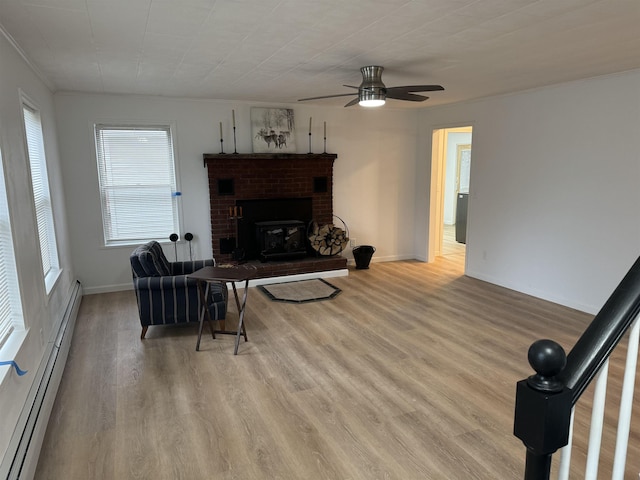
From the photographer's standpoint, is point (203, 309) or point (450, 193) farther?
point (450, 193)

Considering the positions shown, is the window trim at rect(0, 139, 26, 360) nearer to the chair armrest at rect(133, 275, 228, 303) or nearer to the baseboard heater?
the baseboard heater

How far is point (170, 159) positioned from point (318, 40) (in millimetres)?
3316

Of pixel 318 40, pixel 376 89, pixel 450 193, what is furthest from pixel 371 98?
pixel 450 193

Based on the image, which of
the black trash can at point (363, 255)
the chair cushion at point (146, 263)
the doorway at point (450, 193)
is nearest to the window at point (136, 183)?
the chair cushion at point (146, 263)

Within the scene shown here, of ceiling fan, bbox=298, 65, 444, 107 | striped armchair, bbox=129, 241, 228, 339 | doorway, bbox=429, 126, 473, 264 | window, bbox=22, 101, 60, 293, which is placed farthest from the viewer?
doorway, bbox=429, 126, 473, 264

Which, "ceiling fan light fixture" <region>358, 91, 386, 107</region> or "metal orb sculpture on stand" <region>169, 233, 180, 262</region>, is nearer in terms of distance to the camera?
"ceiling fan light fixture" <region>358, 91, 386, 107</region>

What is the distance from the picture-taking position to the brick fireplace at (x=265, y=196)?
19.0 ft

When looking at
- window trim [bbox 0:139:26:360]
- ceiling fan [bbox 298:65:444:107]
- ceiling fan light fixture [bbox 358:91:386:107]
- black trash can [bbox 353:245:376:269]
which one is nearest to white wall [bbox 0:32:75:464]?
window trim [bbox 0:139:26:360]

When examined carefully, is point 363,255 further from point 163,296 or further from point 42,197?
point 42,197

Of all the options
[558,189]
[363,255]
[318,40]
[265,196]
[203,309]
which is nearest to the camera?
[318,40]

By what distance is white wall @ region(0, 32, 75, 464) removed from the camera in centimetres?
216

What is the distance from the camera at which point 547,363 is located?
77 centimetres

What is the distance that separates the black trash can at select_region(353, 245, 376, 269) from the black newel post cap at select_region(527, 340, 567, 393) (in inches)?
224

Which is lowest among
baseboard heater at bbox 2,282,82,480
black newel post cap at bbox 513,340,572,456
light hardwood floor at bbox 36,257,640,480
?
light hardwood floor at bbox 36,257,640,480
